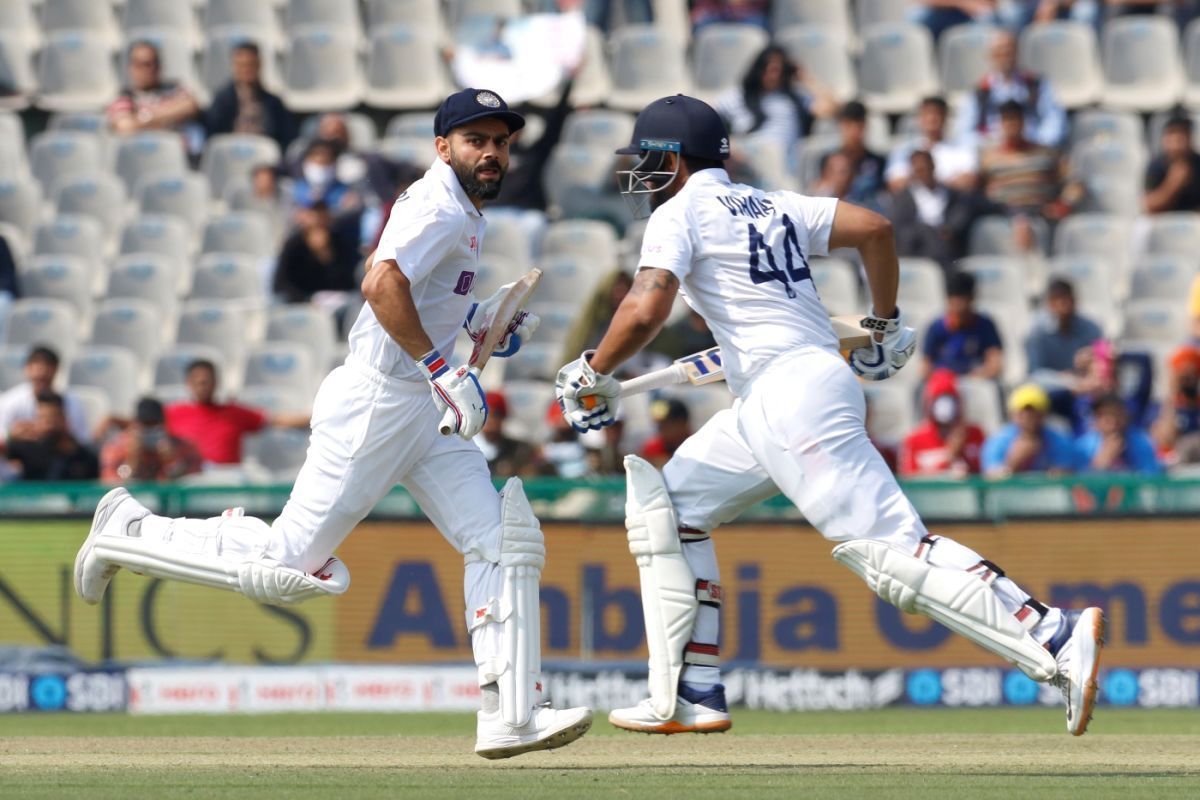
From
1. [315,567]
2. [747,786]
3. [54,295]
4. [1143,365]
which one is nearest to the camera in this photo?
[747,786]

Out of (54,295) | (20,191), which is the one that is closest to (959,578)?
(54,295)

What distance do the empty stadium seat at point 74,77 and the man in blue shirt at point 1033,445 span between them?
8.55 meters

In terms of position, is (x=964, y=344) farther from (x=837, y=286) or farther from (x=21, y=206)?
(x=21, y=206)

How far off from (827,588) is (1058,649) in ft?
13.6

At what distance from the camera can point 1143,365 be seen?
11930 mm

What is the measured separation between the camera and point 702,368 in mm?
6934

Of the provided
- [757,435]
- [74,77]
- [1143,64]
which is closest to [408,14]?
[74,77]

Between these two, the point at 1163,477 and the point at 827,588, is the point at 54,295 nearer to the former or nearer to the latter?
the point at 827,588

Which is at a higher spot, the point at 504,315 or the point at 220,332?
the point at 504,315

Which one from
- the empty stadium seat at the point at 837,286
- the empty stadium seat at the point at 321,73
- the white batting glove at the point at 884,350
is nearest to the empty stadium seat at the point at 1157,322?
the empty stadium seat at the point at 837,286

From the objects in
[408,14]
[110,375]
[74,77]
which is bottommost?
[110,375]

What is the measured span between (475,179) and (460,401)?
0.84 metres

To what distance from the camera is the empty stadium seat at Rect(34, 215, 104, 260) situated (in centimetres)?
1458

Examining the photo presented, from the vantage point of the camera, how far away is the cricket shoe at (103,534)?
7.01 m
